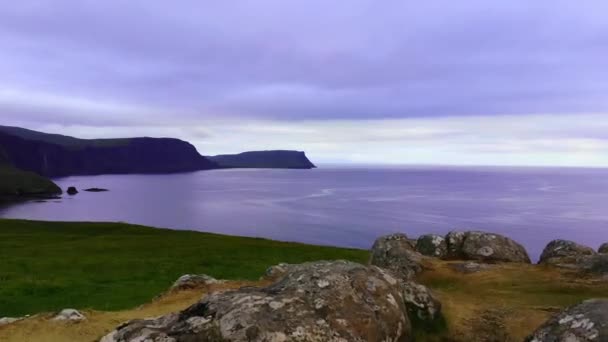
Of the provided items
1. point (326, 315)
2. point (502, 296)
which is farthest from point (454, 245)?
point (326, 315)

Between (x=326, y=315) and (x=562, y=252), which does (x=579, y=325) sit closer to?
(x=326, y=315)

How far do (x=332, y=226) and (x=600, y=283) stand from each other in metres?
104

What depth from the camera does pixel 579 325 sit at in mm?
11297

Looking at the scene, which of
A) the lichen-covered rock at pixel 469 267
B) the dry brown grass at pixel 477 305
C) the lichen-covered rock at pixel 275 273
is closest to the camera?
the dry brown grass at pixel 477 305

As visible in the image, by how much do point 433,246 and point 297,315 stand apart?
66.7ft

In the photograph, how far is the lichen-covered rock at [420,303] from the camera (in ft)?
49.3

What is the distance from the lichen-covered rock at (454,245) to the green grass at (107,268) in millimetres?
13818

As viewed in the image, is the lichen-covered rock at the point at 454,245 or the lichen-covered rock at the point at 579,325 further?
the lichen-covered rock at the point at 454,245

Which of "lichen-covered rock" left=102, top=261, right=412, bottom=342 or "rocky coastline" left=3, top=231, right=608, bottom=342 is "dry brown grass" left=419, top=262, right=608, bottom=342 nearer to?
"rocky coastline" left=3, top=231, right=608, bottom=342

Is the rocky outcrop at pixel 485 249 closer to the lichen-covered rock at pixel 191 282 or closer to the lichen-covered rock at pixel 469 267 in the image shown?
the lichen-covered rock at pixel 469 267

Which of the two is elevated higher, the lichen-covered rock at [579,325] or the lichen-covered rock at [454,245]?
the lichen-covered rock at [579,325]

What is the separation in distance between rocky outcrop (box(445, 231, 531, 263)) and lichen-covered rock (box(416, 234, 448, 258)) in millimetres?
367

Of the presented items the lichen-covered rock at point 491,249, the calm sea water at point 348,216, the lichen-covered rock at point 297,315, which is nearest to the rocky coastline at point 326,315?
the lichen-covered rock at point 297,315

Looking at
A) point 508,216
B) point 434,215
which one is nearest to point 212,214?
point 434,215
